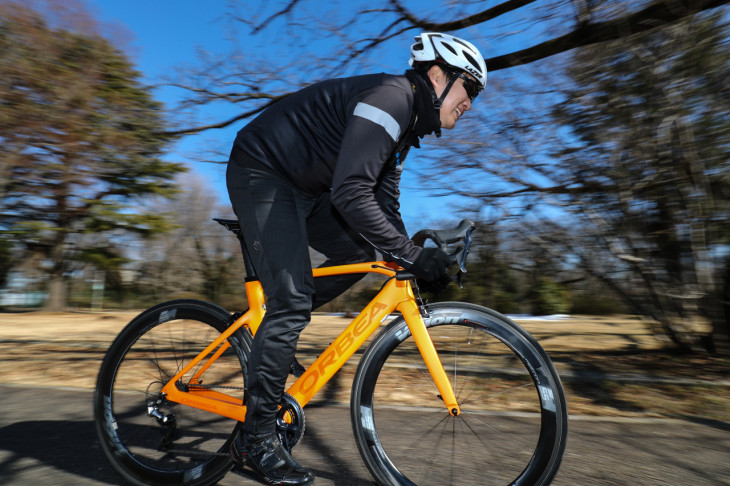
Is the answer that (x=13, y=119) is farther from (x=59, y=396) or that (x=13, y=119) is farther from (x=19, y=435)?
(x=19, y=435)

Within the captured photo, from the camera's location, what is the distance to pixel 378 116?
219 centimetres

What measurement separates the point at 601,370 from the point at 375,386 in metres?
3.94

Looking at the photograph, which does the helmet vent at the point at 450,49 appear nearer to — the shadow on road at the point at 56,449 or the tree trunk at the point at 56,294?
the shadow on road at the point at 56,449

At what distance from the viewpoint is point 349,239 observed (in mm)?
2895

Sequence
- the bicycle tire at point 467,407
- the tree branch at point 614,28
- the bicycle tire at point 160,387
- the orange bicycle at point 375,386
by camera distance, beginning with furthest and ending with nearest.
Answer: the tree branch at point 614,28, the bicycle tire at point 160,387, the orange bicycle at point 375,386, the bicycle tire at point 467,407

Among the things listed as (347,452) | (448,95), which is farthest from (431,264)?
(347,452)

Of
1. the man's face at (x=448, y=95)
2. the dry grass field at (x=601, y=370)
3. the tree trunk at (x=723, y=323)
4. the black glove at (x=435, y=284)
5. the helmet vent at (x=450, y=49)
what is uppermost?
the helmet vent at (x=450, y=49)

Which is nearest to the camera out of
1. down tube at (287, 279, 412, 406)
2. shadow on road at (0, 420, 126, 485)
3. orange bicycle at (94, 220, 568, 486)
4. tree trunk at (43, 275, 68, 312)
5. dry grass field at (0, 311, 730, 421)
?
orange bicycle at (94, 220, 568, 486)

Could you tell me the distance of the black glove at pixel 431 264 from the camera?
2.22m

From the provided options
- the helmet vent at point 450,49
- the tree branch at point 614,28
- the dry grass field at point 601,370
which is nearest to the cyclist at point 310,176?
the helmet vent at point 450,49

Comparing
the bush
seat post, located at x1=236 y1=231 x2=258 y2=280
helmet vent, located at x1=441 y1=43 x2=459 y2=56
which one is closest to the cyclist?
helmet vent, located at x1=441 y1=43 x2=459 y2=56

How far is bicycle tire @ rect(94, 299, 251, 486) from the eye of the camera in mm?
2615

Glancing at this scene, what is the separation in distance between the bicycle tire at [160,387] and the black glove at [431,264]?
1002 mm

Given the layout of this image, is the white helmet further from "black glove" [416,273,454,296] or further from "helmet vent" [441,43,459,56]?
"black glove" [416,273,454,296]
